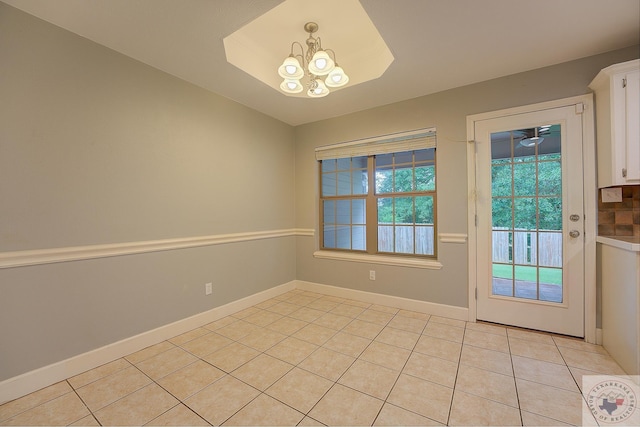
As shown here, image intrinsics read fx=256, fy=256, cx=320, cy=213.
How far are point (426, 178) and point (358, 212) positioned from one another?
3.30ft

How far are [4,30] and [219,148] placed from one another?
5.19 feet

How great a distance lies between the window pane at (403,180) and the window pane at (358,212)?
511mm

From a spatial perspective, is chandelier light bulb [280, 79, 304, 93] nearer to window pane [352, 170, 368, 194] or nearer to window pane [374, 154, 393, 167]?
window pane [374, 154, 393, 167]

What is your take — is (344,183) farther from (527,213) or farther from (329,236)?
(527,213)

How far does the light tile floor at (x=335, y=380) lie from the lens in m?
1.46

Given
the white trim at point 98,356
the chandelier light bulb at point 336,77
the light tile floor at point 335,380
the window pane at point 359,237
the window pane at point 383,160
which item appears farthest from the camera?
the window pane at point 359,237

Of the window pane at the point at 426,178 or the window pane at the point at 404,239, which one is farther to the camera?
the window pane at the point at 404,239

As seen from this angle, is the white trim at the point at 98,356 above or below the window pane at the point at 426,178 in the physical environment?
below

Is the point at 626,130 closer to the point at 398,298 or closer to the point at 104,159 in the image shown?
the point at 398,298

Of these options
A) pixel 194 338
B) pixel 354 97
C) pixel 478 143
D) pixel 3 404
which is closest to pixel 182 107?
pixel 354 97

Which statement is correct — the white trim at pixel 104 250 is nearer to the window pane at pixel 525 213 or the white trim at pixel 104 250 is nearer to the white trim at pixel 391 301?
the white trim at pixel 391 301

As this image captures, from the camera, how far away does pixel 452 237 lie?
278 centimetres

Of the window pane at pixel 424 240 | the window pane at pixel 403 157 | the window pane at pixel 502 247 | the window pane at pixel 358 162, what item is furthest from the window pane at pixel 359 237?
the window pane at pixel 502 247

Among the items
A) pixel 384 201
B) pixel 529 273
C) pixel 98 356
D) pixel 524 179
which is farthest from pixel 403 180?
pixel 98 356
